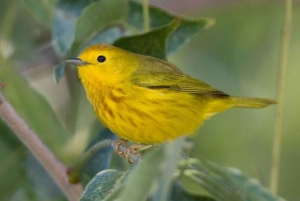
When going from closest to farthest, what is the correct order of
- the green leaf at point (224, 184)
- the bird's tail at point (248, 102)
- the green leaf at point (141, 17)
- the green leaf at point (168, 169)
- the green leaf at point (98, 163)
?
the green leaf at point (168, 169) → the green leaf at point (224, 184) → the green leaf at point (98, 163) → the green leaf at point (141, 17) → the bird's tail at point (248, 102)

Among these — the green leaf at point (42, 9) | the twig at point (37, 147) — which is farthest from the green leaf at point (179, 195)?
the green leaf at point (42, 9)

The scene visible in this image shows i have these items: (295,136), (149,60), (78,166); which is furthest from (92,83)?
(295,136)

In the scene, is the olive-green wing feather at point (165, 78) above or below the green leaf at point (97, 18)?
below

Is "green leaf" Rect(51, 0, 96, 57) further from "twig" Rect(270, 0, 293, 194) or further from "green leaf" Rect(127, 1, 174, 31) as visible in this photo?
"twig" Rect(270, 0, 293, 194)

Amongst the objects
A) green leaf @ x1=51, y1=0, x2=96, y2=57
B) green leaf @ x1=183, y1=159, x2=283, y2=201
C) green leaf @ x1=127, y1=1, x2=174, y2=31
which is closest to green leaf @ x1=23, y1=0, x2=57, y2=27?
green leaf @ x1=51, y1=0, x2=96, y2=57

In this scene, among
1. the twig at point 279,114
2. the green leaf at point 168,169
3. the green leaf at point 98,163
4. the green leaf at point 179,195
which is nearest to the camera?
A: the green leaf at point 168,169

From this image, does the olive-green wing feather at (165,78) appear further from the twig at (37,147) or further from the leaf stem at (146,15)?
the twig at (37,147)

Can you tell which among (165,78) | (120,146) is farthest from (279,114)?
(165,78)

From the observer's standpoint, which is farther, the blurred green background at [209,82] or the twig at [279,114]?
the blurred green background at [209,82]

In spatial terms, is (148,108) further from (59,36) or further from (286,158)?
(286,158)

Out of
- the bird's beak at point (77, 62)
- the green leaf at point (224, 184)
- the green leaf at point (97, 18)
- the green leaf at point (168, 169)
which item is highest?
the green leaf at point (97, 18)
